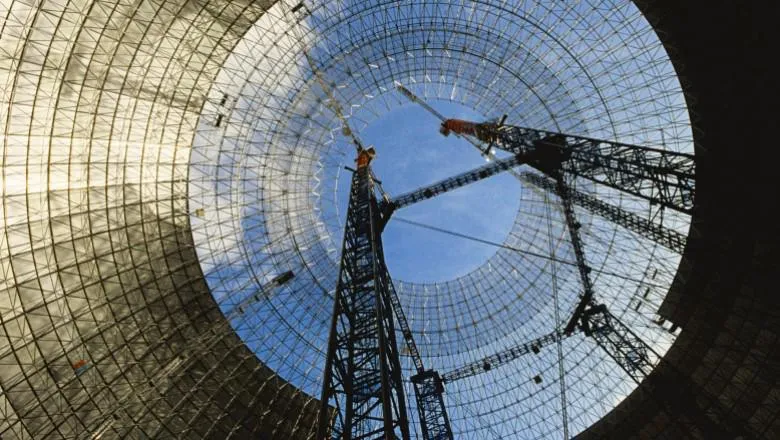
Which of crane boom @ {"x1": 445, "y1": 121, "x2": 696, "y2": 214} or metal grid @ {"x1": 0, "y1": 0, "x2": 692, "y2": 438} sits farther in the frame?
metal grid @ {"x1": 0, "y1": 0, "x2": 692, "y2": 438}

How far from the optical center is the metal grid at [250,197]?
27.8 m

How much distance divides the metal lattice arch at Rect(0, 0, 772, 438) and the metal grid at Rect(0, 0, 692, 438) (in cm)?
12

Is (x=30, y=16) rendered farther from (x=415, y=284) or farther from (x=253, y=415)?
(x=415, y=284)

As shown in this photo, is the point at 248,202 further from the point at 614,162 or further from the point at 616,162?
the point at 616,162

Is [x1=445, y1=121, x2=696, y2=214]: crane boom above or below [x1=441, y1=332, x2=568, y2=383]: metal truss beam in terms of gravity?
above

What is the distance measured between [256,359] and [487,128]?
23191mm

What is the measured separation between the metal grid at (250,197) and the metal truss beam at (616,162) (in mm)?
6173

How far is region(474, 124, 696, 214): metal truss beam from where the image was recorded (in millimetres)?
23312

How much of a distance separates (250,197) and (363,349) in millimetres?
22264

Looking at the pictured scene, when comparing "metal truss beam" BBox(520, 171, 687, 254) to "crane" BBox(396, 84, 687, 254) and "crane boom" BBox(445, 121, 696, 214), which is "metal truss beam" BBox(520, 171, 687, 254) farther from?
"crane boom" BBox(445, 121, 696, 214)

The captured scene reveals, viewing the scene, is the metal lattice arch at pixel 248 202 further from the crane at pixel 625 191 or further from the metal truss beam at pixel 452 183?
the metal truss beam at pixel 452 183

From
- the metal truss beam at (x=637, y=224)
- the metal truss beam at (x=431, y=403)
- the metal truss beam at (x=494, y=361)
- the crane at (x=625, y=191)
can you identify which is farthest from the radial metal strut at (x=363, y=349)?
the metal truss beam at (x=494, y=361)

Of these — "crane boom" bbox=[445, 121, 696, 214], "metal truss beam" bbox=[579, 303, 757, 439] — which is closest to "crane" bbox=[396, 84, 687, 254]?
"crane boom" bbox=[445, 121, 696, 214]

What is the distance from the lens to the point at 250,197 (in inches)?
1457
